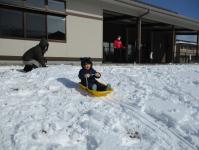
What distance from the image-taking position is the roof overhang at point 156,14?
18175mm

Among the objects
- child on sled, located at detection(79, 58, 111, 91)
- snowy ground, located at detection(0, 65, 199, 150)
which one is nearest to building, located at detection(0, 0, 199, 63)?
snowy ground, located at detection(0, 65, 199, 150)

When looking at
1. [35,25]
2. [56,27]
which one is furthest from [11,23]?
[56,27]

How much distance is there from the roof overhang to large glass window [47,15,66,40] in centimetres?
312

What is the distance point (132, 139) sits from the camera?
5324mm

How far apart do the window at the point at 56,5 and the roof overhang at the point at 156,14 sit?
109 inches

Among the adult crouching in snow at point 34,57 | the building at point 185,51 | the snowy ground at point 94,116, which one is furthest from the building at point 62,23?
the building at point 185,51

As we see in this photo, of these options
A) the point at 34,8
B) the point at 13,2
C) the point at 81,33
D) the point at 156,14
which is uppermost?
the point at 156,14

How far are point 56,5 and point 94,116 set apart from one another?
33.3ft

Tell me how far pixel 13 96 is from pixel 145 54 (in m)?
24.2

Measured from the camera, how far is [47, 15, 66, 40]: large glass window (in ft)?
49.1

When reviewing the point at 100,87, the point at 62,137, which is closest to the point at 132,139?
the point at 62,137

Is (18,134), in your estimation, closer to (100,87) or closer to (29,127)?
(29,127)

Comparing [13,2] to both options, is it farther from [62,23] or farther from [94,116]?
[94,116]

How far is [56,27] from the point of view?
49.9ft
